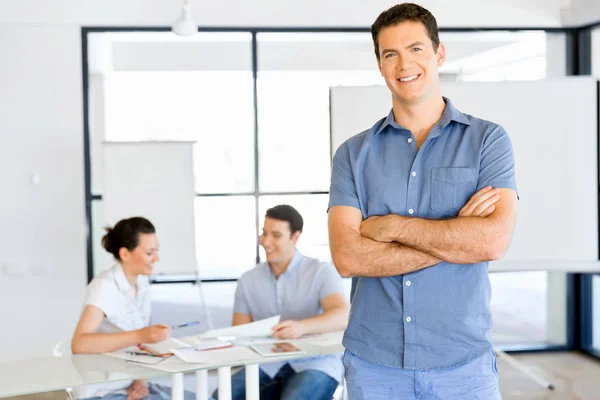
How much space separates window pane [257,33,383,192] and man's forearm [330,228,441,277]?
3489 mm

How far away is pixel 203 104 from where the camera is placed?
5246mm

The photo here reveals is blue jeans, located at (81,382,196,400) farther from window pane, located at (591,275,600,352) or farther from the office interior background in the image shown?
window pane, located at (591,275,600,352)

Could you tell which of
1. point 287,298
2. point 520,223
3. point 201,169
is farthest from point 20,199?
point 520,223

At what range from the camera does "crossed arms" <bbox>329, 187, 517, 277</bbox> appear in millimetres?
1767

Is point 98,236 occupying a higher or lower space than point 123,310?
higher

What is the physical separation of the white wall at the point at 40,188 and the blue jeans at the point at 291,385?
2.44 metres

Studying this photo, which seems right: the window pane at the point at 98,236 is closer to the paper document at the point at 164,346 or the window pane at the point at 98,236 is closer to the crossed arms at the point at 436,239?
the paper document at the point at 164,346

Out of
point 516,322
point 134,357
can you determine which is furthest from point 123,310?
point 516,322

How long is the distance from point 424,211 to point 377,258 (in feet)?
0.59

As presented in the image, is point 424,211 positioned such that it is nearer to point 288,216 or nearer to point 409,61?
point 409,61

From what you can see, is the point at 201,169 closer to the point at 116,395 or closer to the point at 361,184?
the point at 116,395

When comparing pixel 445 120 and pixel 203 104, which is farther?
pixel 203 104

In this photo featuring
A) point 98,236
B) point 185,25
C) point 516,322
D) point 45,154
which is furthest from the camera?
point 516,322

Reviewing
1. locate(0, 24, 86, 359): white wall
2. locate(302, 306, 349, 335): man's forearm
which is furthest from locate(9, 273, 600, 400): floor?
locate(302, 306, 349, 335): man's forearm
